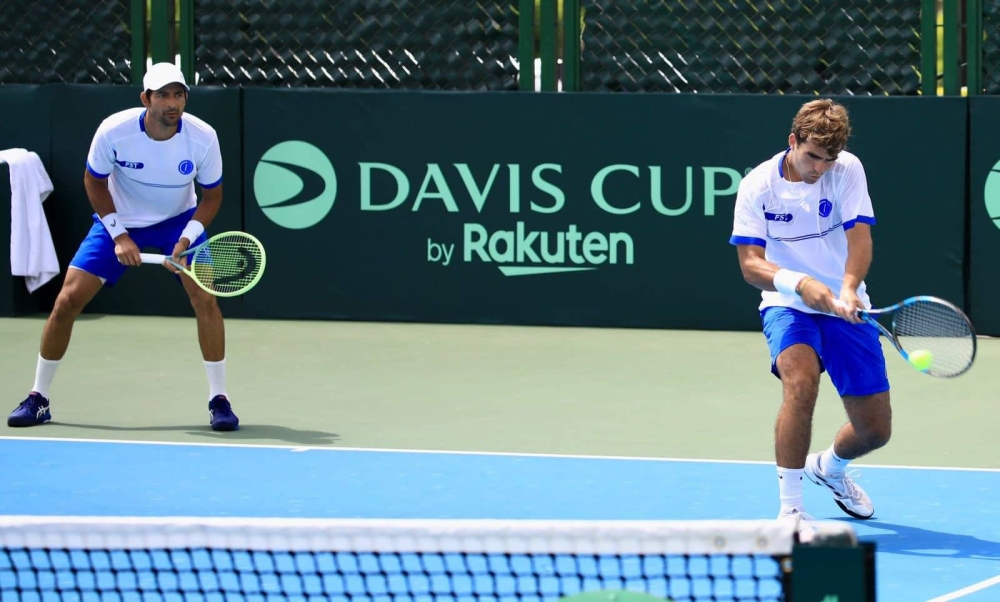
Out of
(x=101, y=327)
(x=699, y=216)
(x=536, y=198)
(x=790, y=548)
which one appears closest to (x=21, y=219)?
(x=101, y=327)

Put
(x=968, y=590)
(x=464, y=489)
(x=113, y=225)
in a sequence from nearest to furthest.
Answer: (x=968, y=590) < (x=464, y=489) < (x=113, y=225)

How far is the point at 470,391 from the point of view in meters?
7.72

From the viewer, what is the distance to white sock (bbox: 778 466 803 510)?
15.9 ft

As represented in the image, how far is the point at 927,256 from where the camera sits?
937cm

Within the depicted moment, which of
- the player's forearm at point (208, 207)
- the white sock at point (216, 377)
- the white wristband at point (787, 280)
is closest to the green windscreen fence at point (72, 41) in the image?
the player's forearm at point (208, 207)

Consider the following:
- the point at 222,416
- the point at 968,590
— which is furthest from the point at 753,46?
the point at 968,590

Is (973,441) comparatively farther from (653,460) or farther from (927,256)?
(927,256)

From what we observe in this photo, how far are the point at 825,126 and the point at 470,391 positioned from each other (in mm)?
3375

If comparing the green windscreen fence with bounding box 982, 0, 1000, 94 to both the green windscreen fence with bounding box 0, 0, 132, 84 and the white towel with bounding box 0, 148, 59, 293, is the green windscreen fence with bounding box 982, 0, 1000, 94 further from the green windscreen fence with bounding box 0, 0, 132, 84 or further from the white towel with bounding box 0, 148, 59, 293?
the white towel with bounding box 0, 148, 59, 293

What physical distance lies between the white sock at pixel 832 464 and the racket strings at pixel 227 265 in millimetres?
2616

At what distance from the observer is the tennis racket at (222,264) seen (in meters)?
6.55

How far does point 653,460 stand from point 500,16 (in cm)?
457

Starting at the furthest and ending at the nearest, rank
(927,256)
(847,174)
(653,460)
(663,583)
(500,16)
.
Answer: (500,16) < (927,256) < (653,460) < (847,174) < (663,583)

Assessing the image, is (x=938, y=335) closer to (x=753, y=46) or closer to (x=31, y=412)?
(x=31, y=412)
